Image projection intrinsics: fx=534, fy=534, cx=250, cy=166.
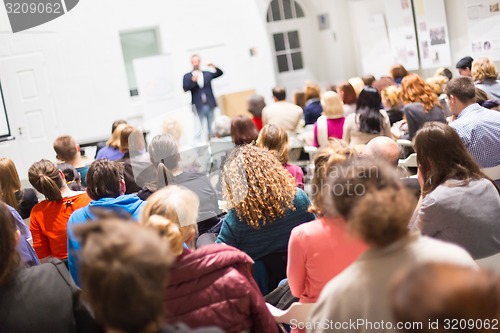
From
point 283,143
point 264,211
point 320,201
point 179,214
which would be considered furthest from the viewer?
point 283,143

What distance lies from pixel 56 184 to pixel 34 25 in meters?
6.17

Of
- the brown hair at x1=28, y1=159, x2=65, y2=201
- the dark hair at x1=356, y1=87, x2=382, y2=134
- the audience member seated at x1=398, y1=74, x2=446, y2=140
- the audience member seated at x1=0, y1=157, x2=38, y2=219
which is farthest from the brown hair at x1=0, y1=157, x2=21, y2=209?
the audience member seated at x1=398, y1=74, x2=446, y2=140

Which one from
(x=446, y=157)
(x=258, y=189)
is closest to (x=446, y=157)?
(x=446, y=157)

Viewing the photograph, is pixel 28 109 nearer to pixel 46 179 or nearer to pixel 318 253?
pixel 46 179

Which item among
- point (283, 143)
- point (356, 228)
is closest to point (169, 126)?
point (283, 143)

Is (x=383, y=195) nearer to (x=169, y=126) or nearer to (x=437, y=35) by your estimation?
(x=169, y=126)

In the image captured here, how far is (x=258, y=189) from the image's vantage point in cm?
266

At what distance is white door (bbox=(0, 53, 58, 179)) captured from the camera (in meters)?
8.58

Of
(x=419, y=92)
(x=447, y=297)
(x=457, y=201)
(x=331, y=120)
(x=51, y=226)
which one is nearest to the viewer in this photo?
(x=447, y=297)

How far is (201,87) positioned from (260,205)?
7.12 m

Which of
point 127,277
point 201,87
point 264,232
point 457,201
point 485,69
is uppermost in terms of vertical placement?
point 201,87

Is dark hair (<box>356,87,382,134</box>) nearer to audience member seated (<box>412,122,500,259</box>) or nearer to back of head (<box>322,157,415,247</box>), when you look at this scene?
audience member seated (<box>412,122,500,259</box>)

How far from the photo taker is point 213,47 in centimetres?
1086

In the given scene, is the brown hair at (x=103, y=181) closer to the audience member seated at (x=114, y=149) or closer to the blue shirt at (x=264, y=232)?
the blue shirt at (x=264, y=232)
